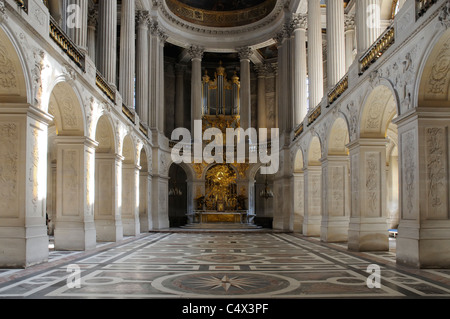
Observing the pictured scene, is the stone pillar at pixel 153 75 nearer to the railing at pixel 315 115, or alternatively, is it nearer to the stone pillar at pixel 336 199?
the railing at pixel 315 115

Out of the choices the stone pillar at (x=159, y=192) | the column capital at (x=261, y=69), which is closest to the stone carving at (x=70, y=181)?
the stone pillar at (x=159, y=192)

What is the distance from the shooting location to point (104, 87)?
16.7 m

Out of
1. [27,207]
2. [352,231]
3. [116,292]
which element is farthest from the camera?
[352,231]

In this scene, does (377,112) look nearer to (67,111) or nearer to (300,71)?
(67,111)

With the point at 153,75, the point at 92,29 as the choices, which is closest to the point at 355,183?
the point at 153,75

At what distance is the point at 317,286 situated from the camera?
788 centimetres

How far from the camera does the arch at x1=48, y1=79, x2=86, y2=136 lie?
13.4m

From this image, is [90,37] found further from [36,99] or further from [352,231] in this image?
[352,231]

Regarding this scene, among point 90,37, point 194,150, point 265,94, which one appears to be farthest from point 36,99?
point 265,94

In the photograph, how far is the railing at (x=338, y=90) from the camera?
15563 millimetres

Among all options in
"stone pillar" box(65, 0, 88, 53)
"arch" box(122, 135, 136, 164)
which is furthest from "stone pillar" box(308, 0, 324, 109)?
"stone pillar" box(65, 0, 88, 53)

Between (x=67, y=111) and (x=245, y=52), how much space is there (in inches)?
786

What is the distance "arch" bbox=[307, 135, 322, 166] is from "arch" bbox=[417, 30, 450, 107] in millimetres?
10028
